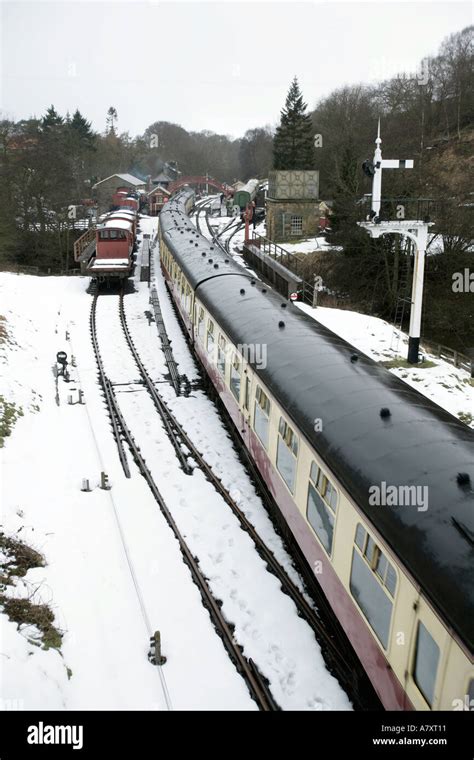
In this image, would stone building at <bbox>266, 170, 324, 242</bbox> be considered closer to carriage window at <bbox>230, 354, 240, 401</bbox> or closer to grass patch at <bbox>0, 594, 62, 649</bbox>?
carriage window at <bbox>230, 354, 240, 401</bbox>

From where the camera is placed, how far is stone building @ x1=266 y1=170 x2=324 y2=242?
3897cm

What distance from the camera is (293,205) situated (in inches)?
1528

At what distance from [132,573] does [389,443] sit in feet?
14.7

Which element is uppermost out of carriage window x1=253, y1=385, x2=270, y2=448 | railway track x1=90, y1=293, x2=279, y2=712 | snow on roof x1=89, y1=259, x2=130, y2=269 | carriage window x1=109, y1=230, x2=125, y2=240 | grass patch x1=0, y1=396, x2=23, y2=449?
carriage window x1=109, y1=230, x2=125, y2=240

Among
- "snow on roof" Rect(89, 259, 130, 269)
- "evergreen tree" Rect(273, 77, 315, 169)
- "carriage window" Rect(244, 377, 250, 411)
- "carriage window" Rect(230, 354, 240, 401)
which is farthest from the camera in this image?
"evergreen tree" Rect(273, 77, 315, 169)

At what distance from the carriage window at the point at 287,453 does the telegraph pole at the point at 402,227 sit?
8957mm

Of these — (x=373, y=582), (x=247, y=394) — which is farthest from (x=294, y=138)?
(x=373, y=582)

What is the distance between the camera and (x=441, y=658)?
442 centimetres

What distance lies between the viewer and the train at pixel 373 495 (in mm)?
4574

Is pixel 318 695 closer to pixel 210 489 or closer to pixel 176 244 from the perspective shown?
pixel 210 489

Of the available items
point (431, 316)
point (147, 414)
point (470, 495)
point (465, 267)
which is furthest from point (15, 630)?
point (465, 267)

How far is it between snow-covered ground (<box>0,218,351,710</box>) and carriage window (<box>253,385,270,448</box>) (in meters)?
1.45

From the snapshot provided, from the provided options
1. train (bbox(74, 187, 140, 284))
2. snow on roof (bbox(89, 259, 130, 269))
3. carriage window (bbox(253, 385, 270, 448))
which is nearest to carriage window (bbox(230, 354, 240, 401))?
carriage window (bbox(253, 385, 270, 448))
